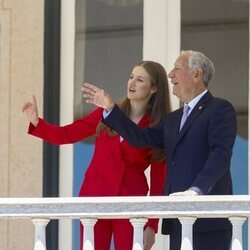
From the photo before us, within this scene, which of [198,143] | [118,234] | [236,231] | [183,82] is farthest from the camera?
[118,234]

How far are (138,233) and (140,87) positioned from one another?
1.16 meters

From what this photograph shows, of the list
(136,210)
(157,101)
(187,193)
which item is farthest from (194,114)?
(136,210)

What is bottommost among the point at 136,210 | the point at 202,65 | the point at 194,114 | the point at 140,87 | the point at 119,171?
the point at 136,210

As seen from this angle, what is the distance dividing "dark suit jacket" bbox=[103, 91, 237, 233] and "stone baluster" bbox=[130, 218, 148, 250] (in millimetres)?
383

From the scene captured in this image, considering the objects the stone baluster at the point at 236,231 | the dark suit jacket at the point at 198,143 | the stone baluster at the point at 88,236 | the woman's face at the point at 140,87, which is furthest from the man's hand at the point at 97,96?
the stone baluster at the point at 236,231

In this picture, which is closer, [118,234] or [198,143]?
[198,143]

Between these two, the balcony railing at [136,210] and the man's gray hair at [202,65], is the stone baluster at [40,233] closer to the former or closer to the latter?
the balcony railing at [136,210]

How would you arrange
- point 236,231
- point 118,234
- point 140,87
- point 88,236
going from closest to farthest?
1. point 236,231
2. point 88,236
3. point 118,234
4. point 140,87

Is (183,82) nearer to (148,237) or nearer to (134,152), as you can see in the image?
(134,152)

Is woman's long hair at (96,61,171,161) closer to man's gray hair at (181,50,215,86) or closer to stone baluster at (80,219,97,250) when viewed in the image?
man's gray hair at (181,50,215,86)

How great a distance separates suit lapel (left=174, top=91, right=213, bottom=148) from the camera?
705 centimetres

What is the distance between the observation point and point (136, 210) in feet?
21.1

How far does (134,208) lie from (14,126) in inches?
93.3

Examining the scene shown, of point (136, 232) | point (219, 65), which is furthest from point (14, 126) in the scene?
point (136, 232)
